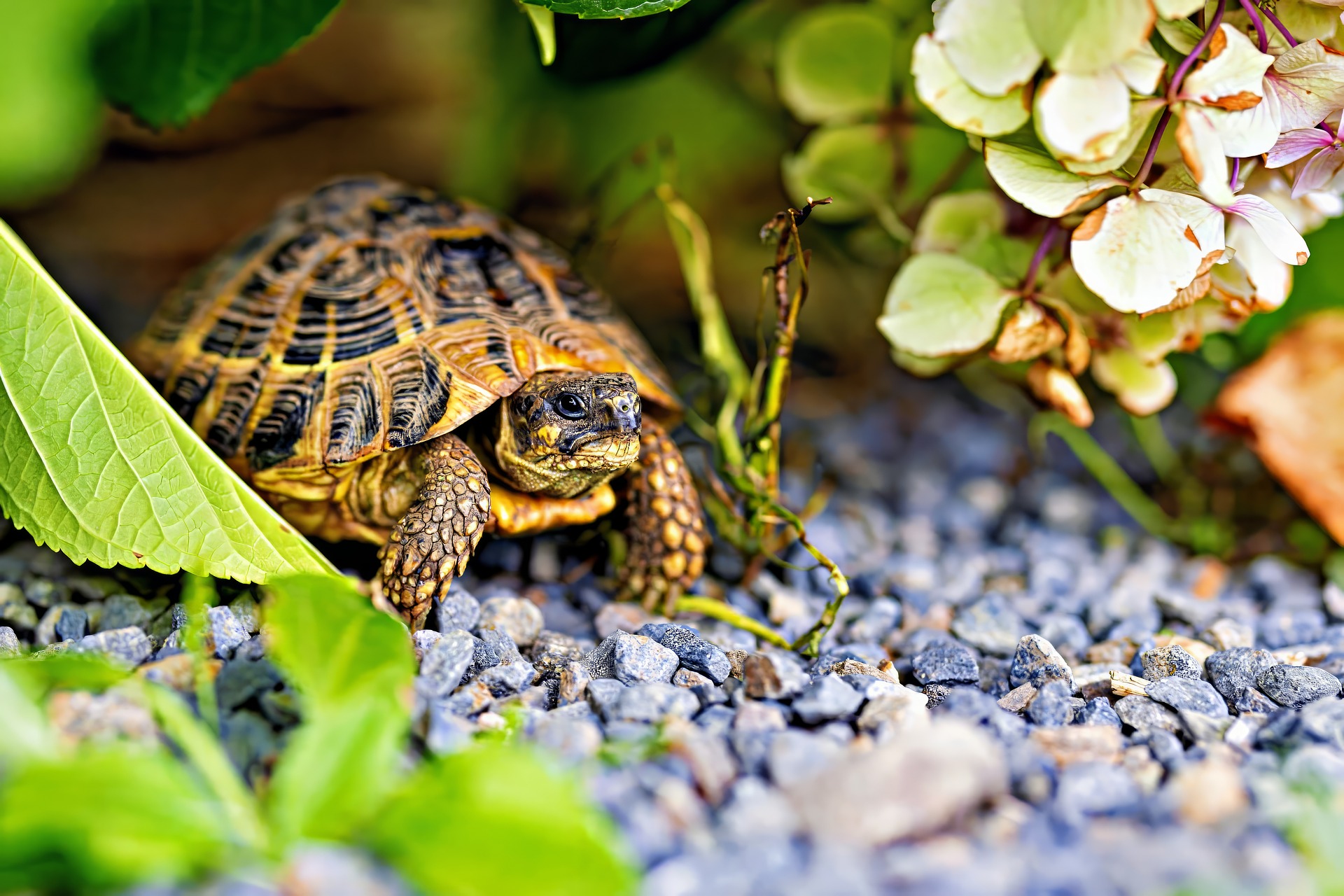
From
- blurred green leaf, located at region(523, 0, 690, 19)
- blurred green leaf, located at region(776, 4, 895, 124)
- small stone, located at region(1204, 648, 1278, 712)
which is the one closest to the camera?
small stone, located at region(1204, 648, 1278, 712)

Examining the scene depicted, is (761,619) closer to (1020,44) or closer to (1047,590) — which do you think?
(1047,590)

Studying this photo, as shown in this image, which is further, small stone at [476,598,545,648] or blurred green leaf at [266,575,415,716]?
small stone at [476,598,545,648]

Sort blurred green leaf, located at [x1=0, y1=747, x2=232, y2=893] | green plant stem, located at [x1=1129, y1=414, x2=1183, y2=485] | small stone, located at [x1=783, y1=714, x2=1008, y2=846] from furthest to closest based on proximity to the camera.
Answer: green plant stem, located at [x1=1129, y1=414, x2=1183, y2=485]
small stone, located at [x1=783, y1=714, x2=1008, y2=846]
blurred green leaf, located at [x1=0, y1=747, x2=232, y2=893]

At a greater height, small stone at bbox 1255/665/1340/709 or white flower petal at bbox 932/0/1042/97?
white flower petal at bbox 932/0/1042/97

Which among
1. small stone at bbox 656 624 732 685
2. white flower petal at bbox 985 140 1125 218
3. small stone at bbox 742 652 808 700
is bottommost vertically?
small stone at bbox 656 624 732 685

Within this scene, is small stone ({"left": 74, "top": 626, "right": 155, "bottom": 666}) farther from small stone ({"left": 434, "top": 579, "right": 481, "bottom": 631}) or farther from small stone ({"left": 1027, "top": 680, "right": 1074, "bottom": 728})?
small stone ({"left": 1027, "top": 680, "right": 1074, "bottom": 728})

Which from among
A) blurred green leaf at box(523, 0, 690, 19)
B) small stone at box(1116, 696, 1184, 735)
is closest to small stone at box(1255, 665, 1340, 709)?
small stone at box(1116, 696, 1184, 735)

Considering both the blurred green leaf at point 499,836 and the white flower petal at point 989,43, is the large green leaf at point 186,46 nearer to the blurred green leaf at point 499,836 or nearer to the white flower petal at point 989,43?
the white flower petal at point 989,43

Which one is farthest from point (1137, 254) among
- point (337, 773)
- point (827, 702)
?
point (337, 773)
